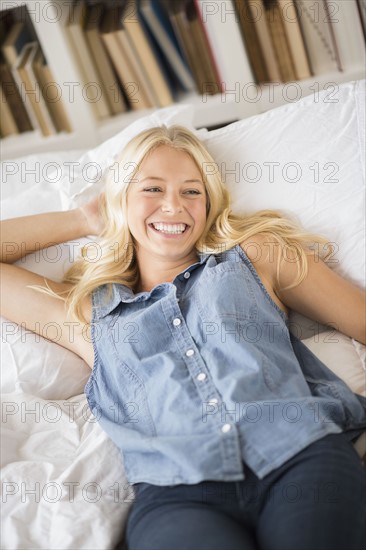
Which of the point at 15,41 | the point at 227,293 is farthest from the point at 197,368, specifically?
the point at 15,41

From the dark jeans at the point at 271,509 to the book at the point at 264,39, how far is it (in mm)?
1355

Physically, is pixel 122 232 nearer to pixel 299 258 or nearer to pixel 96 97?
pixel 299 258

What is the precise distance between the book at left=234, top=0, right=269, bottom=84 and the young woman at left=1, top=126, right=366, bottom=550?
0.76m

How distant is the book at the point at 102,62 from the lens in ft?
7.22

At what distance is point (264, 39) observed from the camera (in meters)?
2.15

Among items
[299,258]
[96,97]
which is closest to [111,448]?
[299,258]

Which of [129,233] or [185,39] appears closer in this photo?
[129,233]

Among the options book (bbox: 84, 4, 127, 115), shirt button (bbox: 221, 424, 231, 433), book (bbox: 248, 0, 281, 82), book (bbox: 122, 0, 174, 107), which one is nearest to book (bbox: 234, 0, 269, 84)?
book (bbox: 248, 0, 281, 82)

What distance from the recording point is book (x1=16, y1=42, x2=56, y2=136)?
222 centimetres

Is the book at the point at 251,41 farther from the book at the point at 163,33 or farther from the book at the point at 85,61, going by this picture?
the book at the point at 85,61

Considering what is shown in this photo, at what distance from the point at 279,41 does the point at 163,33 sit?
342 mm

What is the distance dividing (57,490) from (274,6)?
151cm

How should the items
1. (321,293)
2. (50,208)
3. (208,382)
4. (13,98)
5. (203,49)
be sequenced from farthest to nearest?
(13,98)
(203,49)
(50,208)
(321,293)
(208,382)

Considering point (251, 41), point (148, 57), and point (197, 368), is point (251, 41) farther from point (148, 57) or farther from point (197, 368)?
point (197, 368)
